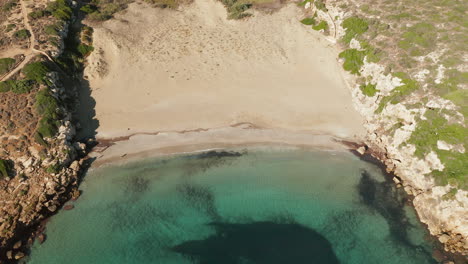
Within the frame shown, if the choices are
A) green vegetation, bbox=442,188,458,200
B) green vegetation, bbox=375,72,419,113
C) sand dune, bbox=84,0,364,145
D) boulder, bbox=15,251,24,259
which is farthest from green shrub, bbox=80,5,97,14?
green vegetation, bbox=442,188,458,200

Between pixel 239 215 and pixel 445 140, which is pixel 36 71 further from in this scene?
pixel 445 140

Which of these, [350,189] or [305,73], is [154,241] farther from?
[305,73]

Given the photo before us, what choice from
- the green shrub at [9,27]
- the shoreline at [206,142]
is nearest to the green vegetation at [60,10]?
the green shrub at [9,27]

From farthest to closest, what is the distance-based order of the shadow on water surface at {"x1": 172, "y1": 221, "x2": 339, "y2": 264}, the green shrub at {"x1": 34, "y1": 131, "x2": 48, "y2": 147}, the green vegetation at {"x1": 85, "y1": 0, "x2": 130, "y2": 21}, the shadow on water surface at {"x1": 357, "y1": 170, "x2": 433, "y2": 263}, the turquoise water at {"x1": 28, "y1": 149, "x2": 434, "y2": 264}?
the green vegetation at {"x1": 85, "y1": 0, "x2": 130, "y2": 21} < the green shrub at {"x1": 34, "y1": 131, "x2": 48, "y2": 147} < the shadow on water surface at {"x1": 357, "y1": 170, "x2": 433, "y2": 263} < the turquoise water at {"x1": 28, "y1": 149, "x2": 434, "y2": 264} < the shadow on water surface at {"x1": 172, "y1": 221, "x2": 339, "y2": 264}

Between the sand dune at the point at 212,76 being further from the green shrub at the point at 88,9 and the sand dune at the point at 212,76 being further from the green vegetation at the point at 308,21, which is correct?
the green shrub at the point at 88,9

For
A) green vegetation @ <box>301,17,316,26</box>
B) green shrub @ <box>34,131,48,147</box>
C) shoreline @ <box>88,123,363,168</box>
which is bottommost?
shoreline @ <box>88,123,363,168</box>

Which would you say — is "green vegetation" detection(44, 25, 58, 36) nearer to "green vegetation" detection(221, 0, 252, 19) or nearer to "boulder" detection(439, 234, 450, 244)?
"green vegetation" detection(221, 0, 252, 19)
